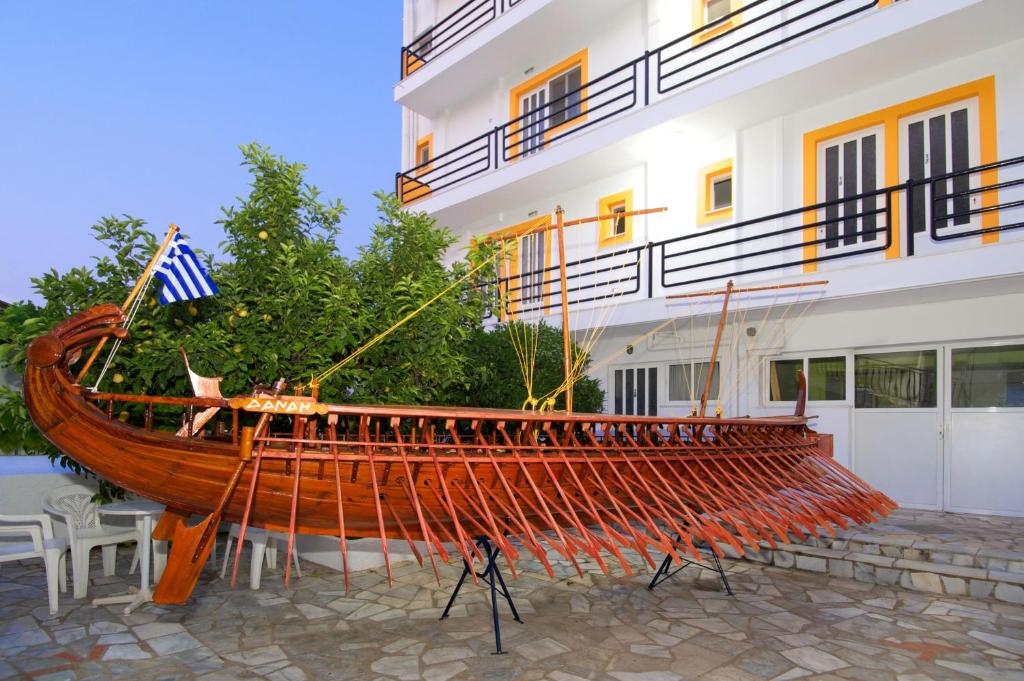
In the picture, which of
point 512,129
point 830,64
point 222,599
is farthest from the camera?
point 512,129

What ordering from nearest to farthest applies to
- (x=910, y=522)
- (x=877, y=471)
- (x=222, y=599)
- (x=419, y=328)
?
1. (x=222, y=599)
2. (x=419, y=328)
3. (x=910, y=522)
4. (x=877, y=471)

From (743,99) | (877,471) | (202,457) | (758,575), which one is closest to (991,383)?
(877,471)

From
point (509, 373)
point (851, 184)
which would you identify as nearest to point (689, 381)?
point (509, 373)

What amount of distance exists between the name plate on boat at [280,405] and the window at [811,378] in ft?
23.9

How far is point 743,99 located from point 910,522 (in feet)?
18.5

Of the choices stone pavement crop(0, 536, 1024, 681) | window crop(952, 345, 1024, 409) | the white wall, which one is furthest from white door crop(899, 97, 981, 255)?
stone pavement crop(0, 536, 1024, 681)

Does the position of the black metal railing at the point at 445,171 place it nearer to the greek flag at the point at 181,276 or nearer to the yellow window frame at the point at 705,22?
the yellow window frame at the point at 705,22

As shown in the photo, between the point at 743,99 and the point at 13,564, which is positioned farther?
the point at 743,99

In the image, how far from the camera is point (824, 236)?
868cm

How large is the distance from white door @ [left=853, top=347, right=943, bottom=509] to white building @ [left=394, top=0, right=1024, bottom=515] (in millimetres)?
24

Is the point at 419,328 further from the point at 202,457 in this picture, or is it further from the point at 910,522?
the point at 910,522

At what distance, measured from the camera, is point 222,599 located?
18.0 feet

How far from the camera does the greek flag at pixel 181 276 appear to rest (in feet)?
14.1

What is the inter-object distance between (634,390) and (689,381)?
3.60 feet
